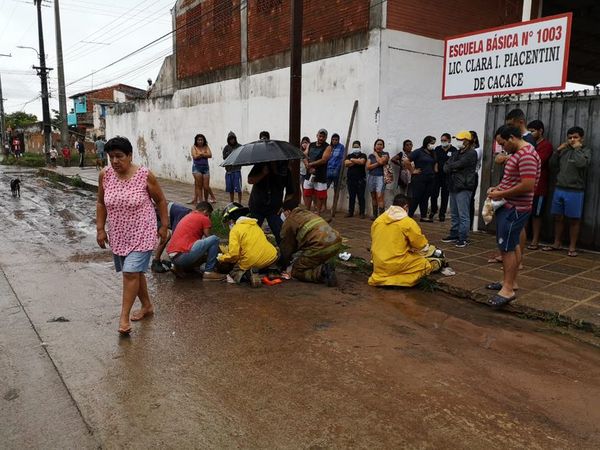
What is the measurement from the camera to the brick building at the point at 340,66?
988 centimetres

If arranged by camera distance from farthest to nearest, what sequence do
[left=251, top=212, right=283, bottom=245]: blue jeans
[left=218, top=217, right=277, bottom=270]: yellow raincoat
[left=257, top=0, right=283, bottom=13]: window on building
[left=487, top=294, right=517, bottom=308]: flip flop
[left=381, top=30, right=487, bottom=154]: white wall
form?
[left=257, top=0, right=283, bottom=13]: window on building → [left=381, top=30, right=487, bottom=154]: white wall → [left=251, top=212, right=283, bottom=245]: blue jeans → [left=218, top=217, right=277, bottom=270]: yellow raincoat → [left=487, top=294, right=517, bottom=308]: flip flop

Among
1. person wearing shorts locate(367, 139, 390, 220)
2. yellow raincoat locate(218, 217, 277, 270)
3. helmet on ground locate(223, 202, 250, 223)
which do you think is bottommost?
yellow raincoat locate(218, 217, 277, 270)

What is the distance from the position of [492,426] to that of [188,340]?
2482 mm

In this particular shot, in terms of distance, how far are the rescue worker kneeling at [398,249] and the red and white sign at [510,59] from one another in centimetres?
256

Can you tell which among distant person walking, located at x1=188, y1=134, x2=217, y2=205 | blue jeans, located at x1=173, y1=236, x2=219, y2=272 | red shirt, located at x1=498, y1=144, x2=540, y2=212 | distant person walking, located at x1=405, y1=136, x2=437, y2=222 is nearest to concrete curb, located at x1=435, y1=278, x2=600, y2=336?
red shirt, located at x1=498, y1=144, x2=540, y2=212

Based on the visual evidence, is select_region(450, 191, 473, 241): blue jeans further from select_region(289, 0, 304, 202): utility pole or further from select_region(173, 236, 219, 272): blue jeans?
select_region(173, 236, 219, 272): blue jeans

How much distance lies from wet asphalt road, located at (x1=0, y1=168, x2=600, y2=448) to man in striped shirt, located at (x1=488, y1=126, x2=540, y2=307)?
0.50m

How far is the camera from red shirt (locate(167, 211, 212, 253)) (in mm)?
6020

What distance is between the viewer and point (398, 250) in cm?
565

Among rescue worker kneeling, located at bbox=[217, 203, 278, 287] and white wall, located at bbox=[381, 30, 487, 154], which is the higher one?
white wall, located at bbox=[381, 30, 487, 154]

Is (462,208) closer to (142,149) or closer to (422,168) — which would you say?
(422,168)

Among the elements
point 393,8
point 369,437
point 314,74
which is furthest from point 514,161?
point 314,74

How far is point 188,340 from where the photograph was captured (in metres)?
4.23

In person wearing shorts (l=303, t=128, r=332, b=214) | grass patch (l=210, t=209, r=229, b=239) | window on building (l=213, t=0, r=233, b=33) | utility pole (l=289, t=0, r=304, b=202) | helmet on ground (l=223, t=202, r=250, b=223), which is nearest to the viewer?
helmet on ground (l=223, t=202, r=250, b=223)
